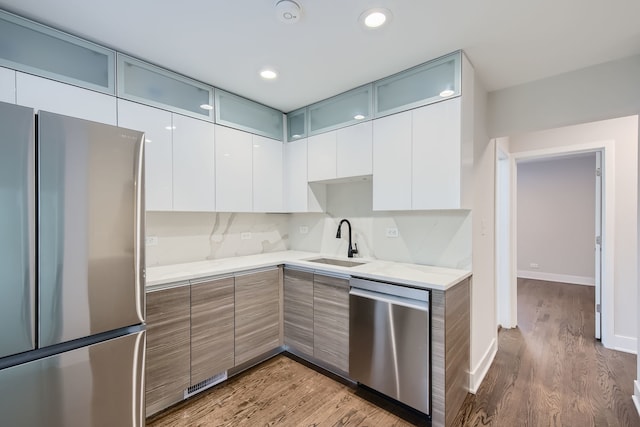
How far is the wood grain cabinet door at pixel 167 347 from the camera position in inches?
Answer: 70.5

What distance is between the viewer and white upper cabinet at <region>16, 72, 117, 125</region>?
1.60 m

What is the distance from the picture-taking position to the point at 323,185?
315cm

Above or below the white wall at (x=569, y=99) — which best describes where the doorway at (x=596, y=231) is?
below

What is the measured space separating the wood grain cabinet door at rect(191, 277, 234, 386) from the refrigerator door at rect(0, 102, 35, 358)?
94 cm

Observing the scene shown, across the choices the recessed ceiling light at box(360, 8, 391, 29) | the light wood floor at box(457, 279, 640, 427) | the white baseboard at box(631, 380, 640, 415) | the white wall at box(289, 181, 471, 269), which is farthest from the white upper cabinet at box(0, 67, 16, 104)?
the white baseboard at box(631, 380, 640, 415)

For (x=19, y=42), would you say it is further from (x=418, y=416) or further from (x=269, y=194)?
(x=418, y=416)

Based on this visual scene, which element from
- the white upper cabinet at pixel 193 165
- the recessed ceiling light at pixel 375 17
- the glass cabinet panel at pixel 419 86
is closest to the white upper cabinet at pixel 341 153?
the glass cabinet panel at pixel 419 86

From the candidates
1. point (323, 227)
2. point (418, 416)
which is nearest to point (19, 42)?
point (323, 227)

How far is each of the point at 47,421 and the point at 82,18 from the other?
207 centimetres

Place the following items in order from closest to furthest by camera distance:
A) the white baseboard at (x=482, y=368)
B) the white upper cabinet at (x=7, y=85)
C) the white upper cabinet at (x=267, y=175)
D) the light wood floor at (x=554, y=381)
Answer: the white upper cabinet at (x=7, y=85)
the light wood floor at (x=554, y=381)
the white baseboard at (x=482, y=368)
the white upper cabinet at (x=267, y=175)

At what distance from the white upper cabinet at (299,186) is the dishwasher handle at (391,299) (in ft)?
3.89

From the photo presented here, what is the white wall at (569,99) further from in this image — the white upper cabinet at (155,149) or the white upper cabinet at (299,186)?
the white upper cabinet at (155,149)

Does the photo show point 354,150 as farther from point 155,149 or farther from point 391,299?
point 155,149

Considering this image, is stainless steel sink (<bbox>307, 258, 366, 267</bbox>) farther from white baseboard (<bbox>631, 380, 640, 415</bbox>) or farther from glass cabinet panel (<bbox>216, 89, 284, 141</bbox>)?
white baseboard (<bbox>631, 380, 640, 415</bbox>)
